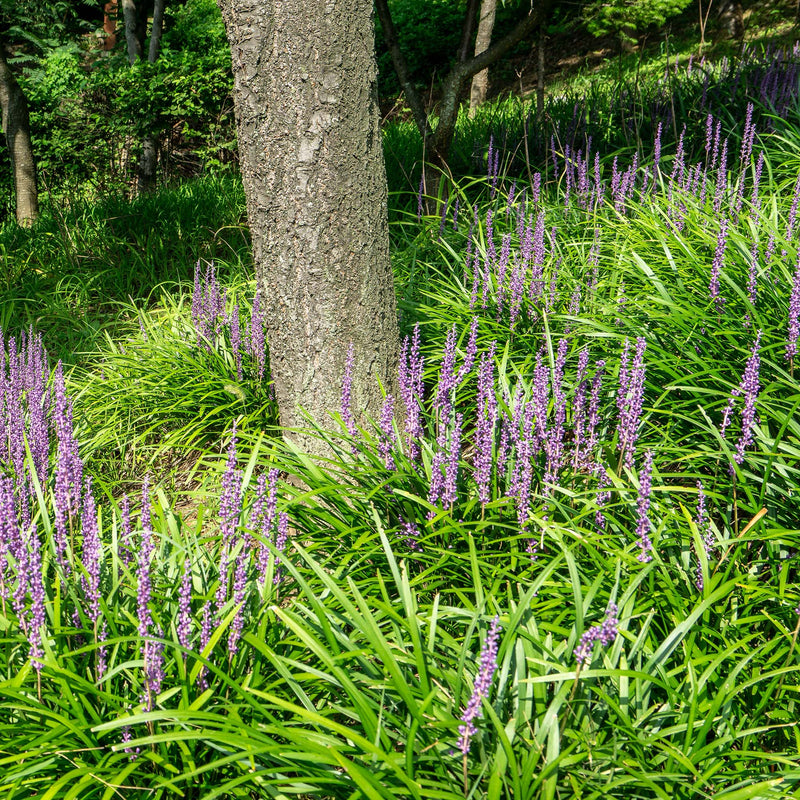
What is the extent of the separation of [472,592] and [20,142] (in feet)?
30.1

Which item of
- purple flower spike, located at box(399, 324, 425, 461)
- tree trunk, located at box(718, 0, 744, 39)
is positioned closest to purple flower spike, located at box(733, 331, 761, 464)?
purple flower spike, located at box(399, 324, 425, 461)

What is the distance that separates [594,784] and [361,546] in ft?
3.48

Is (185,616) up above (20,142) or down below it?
below

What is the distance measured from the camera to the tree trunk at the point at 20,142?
29.3ft

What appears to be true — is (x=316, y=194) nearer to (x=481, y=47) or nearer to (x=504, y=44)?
(x=504, y=44)

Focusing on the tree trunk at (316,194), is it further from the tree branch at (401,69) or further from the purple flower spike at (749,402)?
the tree branch at (401,69)

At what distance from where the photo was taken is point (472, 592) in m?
2.31

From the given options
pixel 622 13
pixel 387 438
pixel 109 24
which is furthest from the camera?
pixel 109 24

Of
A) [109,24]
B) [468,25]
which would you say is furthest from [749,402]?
[109,24]

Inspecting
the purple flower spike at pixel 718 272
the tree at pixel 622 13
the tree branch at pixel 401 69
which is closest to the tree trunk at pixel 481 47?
the tree at pixel 622 13

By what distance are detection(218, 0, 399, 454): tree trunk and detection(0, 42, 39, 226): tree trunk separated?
691cm

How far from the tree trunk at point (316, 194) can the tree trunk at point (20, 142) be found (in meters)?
6.91

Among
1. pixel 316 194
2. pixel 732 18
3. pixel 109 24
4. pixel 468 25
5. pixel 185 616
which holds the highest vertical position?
pixel 109 24

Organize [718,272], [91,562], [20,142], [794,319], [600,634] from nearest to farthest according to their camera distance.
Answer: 1. [600,634]
2. [91,562]
3. [794,319]
4. [718,272]
5. [20,142]
